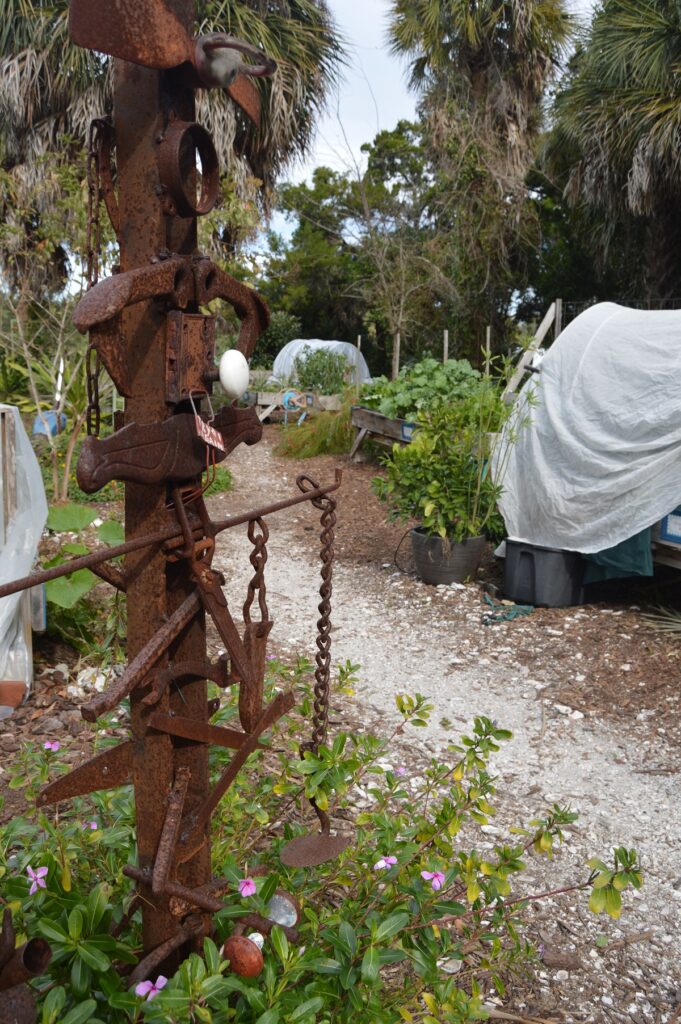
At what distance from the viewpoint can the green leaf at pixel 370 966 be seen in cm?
140

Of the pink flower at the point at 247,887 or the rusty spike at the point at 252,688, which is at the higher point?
the rusty spike at the point at 252,688

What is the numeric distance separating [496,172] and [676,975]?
16.0 metres

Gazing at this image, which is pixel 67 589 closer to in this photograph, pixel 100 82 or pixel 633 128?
pixel 100 82

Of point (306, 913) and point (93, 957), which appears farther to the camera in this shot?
point (306, 913)

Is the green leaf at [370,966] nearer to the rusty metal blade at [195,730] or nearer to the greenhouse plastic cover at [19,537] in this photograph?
the rusty metal blade at [195,730]

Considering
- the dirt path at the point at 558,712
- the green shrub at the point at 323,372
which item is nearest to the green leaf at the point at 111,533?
the dirt path at the point at 558,712

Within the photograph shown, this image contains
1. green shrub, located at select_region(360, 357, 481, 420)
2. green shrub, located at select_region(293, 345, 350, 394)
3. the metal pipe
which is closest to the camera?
the metal pipe

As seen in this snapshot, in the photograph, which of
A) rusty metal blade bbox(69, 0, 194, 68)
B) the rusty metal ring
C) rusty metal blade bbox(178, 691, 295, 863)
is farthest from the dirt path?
rusty metal blade bbox(69, 0, 194, 68)

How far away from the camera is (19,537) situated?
3527mm

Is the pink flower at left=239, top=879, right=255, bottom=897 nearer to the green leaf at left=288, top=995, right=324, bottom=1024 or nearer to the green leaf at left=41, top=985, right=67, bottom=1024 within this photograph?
the green leaf at left=288, top=995, right=324, bottom=1024

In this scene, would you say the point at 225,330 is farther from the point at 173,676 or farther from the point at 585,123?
the point at 173,676

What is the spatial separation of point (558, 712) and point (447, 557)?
1849 mm

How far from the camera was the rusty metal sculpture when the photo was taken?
1.18m

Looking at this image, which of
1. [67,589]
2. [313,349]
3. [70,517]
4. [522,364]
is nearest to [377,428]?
[522,364]
